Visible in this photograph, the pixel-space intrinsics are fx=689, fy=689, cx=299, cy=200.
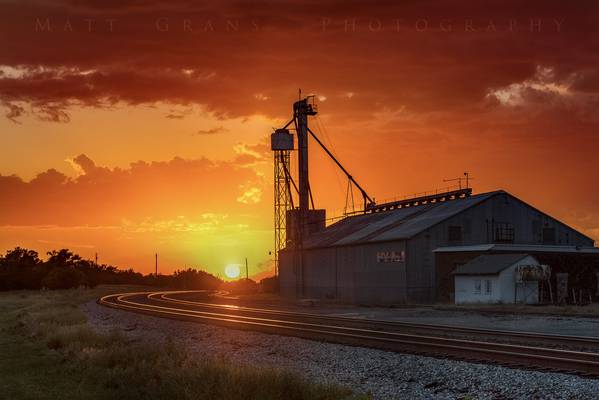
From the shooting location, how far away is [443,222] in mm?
53969

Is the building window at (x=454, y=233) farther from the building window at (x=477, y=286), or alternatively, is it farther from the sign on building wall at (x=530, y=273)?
the sign on building wall at (x=530, y=273)

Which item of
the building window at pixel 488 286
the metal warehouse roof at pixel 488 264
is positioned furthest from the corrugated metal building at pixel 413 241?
the building window at pixel 488 286

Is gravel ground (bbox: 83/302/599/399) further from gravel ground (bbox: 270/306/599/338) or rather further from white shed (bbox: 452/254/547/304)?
white shed (bbox: 452/254/547/304)

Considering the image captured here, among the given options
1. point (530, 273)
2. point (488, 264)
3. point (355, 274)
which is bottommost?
point (355, 274)

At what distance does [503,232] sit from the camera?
57219 mm

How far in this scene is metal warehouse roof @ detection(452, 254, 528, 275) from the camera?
153ft

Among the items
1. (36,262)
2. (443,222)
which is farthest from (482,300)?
(36,262)

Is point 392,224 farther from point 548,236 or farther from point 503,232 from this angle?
point 548,236

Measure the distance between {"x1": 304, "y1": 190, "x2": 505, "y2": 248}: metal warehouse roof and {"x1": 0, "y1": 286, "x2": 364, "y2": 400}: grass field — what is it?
33.3 meters

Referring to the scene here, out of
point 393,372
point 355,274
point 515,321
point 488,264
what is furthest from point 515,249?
point 393,372

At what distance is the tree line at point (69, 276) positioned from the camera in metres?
109

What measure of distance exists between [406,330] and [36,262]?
381ft

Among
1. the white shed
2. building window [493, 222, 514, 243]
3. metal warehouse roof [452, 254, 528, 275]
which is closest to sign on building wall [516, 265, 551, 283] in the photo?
the white shed

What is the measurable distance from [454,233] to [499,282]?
347 inches
